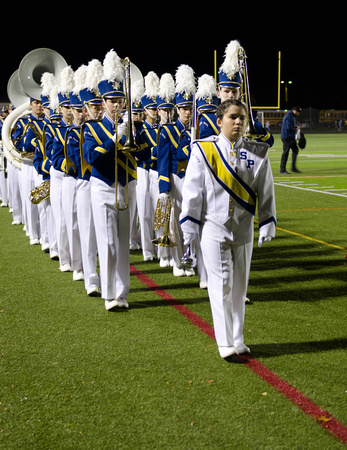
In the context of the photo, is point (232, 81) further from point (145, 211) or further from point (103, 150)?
point (145, 211)

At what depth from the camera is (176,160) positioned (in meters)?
5.86

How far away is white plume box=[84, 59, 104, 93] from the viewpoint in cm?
513

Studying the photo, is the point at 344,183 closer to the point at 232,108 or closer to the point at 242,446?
the point at 232,108

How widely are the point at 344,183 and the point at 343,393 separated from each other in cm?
1144

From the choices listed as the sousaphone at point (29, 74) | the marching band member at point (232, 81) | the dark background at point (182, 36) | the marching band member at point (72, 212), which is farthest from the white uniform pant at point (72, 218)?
the dark background at point (182, 36)

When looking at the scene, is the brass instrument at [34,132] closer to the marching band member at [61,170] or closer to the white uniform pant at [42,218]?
the white uniform pant at [42,218]

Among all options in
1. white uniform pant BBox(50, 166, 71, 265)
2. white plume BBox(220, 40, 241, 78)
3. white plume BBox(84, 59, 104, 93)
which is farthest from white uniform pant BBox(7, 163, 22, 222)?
white plume BBox(220, 40, 241, 78)

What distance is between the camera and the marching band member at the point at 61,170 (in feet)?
20.2

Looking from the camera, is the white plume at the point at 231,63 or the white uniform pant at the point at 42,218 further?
the white uniform pant at the point at 42,218

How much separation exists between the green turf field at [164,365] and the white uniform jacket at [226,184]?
88cm

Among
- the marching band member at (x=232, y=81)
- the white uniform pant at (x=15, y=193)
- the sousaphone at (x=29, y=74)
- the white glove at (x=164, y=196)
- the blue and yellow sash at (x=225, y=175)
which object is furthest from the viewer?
the white uniform pant at (x=15, y=193)

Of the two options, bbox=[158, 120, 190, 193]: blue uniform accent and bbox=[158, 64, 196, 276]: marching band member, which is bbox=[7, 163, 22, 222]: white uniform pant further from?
bbox=[158, 120, 190, 193]: blue uniform accent

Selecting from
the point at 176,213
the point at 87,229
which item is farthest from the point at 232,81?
the point at 87,229

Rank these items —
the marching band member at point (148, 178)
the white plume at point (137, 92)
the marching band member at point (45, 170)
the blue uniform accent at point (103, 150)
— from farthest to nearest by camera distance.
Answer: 1. the white plume at point (137, 92)
2. the marching band member at point (148, 178)
3. the marching band member at point (45, 170)
4. the blue uniform accent at point (103, 150)
